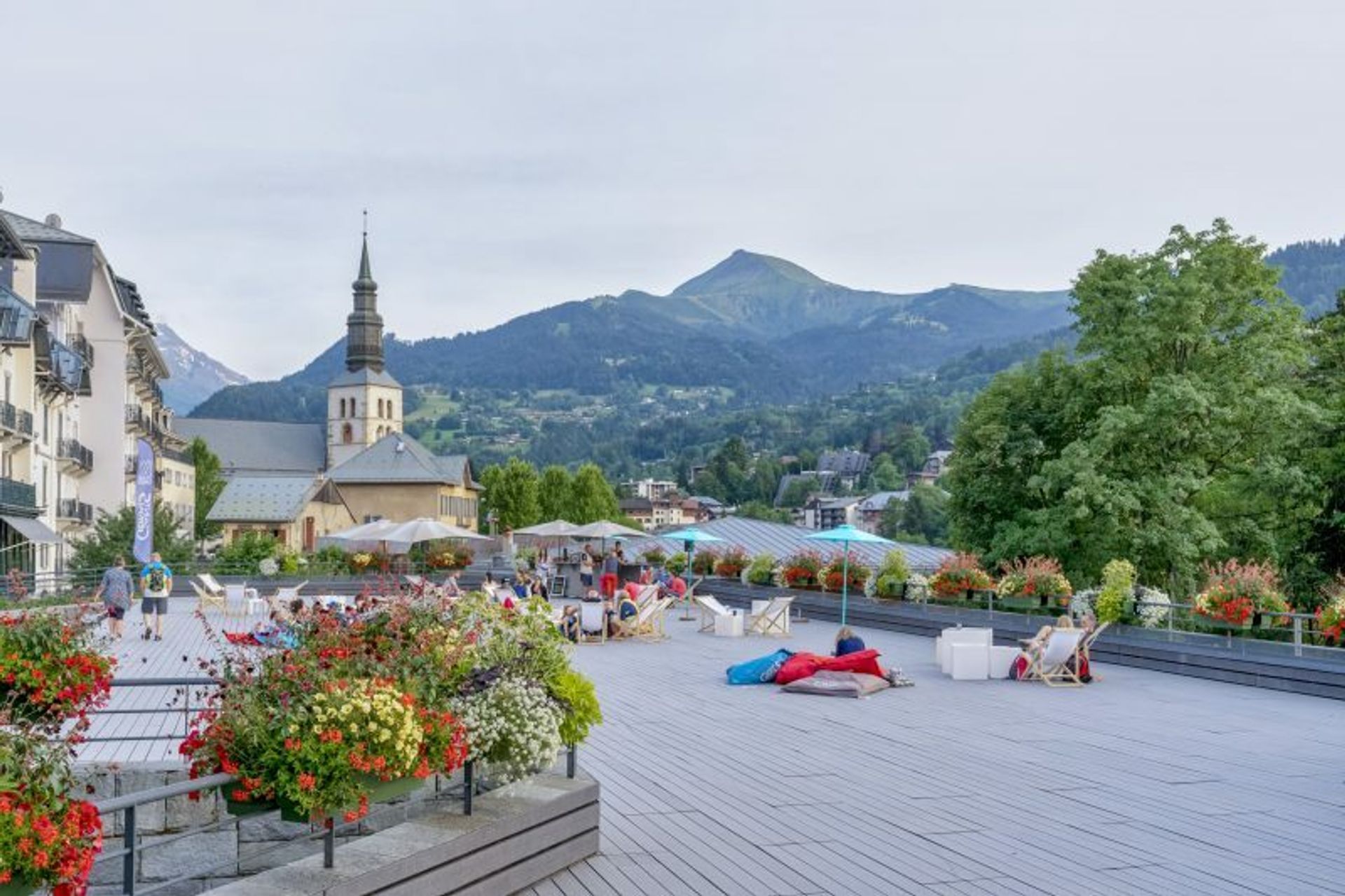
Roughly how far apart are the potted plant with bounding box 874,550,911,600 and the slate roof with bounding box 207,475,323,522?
61.7 m

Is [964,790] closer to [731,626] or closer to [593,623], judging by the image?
[593,623]

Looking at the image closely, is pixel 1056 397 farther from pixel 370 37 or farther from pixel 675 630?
pixel 370 37

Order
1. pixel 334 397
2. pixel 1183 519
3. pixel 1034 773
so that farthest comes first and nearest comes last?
pixel 334 397 → pixel 1183 519 → pixel 1034 773

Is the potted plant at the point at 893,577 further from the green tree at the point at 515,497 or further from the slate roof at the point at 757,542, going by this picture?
the green tree at the point at 515,497

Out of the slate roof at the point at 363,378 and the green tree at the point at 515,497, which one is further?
the slate roof at the point at 363,378

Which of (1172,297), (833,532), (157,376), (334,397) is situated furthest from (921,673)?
(334,397)

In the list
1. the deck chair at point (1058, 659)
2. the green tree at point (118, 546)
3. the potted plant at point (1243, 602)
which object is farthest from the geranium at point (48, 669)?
the green tree at point (118, 546)

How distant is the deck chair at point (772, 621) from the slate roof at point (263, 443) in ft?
374

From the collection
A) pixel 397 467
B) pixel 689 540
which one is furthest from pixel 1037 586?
pixel 397 467

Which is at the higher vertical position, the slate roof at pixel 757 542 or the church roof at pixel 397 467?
the church roof at pixel 397 467

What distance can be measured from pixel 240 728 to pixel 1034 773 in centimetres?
664

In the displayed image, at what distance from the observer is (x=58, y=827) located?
169 inches

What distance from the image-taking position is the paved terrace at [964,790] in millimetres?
6992

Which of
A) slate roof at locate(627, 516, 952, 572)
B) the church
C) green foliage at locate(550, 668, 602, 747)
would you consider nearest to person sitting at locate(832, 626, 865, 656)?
green foliage at locate(550, 668, 602, 747)
